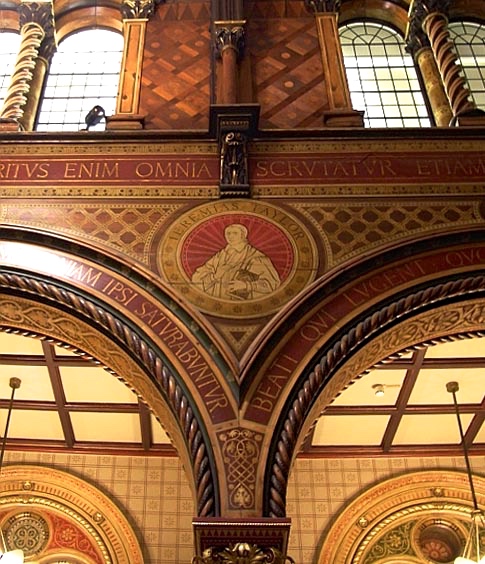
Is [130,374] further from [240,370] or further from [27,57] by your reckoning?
[27,57]

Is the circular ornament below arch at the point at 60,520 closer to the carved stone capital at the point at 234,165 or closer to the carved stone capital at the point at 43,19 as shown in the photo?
the carved stone capital at the point at 234,165

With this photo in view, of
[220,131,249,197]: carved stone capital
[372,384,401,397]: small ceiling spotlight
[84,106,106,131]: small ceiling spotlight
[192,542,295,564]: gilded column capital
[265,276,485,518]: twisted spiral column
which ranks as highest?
[84,106,106,131]: small ceiling spotlight

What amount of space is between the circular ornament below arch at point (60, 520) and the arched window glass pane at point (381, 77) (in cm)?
588

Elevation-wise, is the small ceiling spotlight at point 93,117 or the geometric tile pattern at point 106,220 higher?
the small ceiling spotlight at point 93,117

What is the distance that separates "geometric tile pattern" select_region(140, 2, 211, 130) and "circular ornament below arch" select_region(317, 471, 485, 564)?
5.28 meters

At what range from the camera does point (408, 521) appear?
10.5 meters

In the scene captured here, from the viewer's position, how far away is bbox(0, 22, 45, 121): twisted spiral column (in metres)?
9.13

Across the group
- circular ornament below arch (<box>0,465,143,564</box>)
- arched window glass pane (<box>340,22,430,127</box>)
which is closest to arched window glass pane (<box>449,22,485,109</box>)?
arched window glass pane (<box>340,22,430,127</box>)

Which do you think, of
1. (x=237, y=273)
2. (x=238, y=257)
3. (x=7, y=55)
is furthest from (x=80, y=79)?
(x=237, y=273)

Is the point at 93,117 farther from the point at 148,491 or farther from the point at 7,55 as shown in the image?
the point at 148,491

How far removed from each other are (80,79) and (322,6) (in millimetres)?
3273

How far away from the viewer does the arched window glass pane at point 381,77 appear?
9.85 metres

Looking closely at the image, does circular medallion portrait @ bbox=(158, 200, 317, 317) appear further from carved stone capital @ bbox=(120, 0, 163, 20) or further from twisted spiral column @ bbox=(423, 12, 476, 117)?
carved stone capital @ bbox=(120, 0, 163, 20)

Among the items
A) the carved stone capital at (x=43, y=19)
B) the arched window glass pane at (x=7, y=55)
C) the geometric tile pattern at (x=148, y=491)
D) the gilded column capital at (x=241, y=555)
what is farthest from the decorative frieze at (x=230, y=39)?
the gilded column capital at (x=241, y=555)
